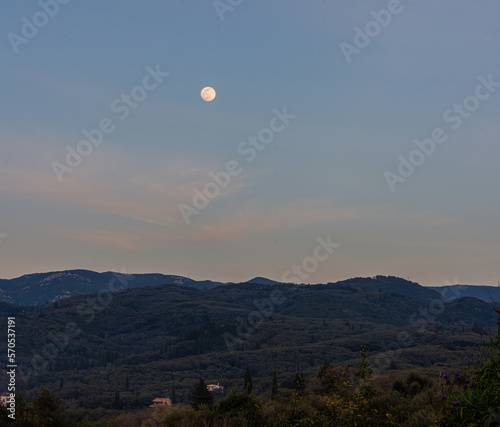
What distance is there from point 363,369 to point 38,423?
10543 mm

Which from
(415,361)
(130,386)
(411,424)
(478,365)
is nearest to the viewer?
(478,365)

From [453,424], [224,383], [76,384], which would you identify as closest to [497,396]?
[453,424]

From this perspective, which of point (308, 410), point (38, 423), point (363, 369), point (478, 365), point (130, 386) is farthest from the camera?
point (130, 386)

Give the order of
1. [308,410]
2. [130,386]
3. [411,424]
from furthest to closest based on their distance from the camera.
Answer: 1. [130,386]
2. [308,410]
3. [411,424]

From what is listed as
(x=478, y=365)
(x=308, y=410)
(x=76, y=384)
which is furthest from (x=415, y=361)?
(x=478, y=365)

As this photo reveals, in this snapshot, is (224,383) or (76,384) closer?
(224,383)

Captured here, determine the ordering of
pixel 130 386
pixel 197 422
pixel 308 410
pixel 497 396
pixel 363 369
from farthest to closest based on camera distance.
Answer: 1. pixel 130 386
2. pixel 308 410
3. pixel 197 422
4. pixel 363 369
5. pixel 497 396

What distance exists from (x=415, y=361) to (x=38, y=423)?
531ft

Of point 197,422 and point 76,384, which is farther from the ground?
point 197,422

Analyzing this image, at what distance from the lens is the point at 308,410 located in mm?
20141

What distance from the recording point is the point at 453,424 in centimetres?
895

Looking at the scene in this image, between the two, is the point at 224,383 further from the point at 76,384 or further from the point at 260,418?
the point at 260,418

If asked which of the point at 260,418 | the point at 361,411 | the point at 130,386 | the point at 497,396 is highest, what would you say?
the point at 497,396

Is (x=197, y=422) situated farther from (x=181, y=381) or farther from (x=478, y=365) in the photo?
(x=181, y=381)
